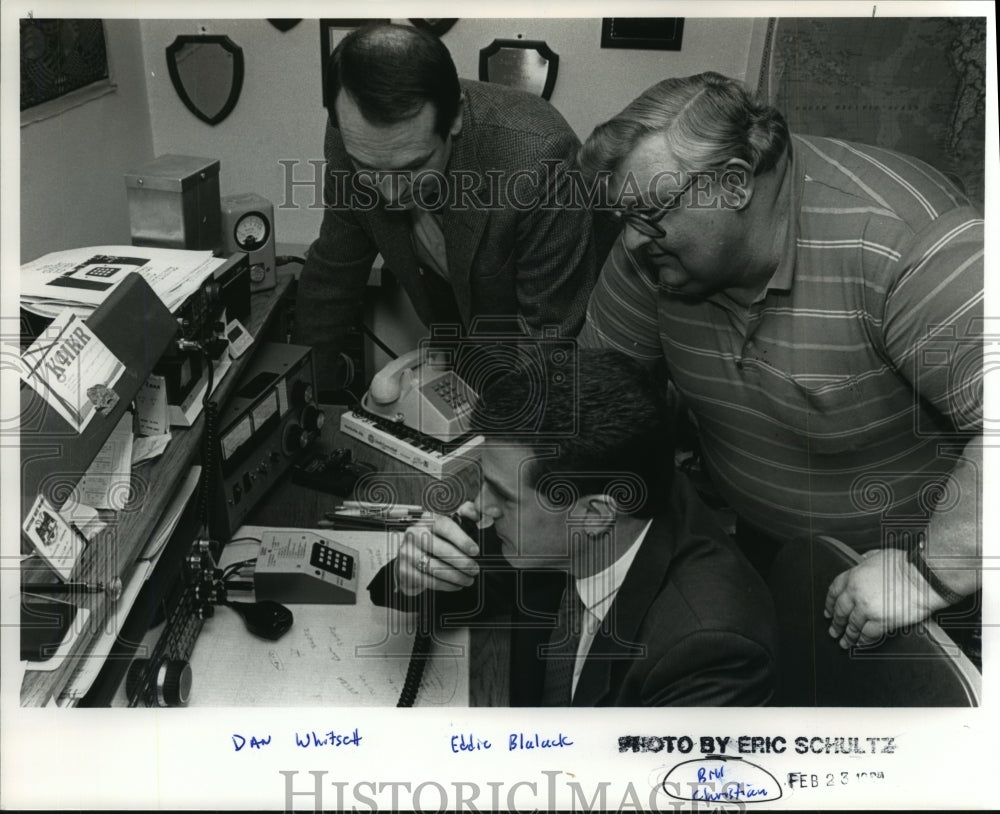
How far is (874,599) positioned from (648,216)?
730 millimetres

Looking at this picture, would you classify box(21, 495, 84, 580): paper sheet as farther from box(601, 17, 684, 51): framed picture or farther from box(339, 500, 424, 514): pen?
box(601, 17, 684, 51): framed picture

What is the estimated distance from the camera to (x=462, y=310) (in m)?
1.77

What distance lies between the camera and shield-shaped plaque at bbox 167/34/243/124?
1.75 metres

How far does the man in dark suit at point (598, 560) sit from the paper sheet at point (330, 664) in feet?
0.19

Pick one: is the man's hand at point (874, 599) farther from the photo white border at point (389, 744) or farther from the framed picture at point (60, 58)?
the framed picture at point (60, 58)

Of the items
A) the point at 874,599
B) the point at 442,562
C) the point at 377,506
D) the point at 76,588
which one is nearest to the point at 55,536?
the point at 76,588

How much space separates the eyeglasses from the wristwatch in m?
0.68

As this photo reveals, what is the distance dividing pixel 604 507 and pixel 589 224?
1.53 ft

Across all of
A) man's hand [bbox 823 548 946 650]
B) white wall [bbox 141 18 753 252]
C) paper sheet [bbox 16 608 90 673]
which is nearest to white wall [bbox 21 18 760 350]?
white wall [bbox 141 18 753 252]

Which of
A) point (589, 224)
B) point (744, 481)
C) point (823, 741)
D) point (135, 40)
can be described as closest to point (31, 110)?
point (135, 40)

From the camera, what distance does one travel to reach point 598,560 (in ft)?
5.53

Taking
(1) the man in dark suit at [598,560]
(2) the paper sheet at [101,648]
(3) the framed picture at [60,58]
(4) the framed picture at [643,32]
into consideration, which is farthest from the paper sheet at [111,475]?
(4) the framed picture at [643,32]

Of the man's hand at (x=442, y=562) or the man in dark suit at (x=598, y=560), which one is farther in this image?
the man's hand at (x=442, y=562)

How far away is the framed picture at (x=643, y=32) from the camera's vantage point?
1.71 m
